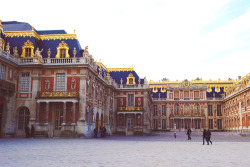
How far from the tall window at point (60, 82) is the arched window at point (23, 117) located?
4417mm

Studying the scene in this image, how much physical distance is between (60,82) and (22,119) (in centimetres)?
596

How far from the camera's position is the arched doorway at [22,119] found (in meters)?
31.0

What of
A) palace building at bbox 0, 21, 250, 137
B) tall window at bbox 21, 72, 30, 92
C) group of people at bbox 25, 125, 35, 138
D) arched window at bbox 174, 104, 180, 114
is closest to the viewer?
group of people at bbox 25, 125, 35, 138

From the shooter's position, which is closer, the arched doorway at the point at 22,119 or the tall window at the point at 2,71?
the tall window at the point at 2,71

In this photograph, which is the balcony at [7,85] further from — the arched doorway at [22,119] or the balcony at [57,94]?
the balcony at [57,94]

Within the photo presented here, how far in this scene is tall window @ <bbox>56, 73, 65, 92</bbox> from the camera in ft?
102

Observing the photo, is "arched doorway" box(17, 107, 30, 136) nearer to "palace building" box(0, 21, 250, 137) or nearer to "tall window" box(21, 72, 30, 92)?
"palace building" box(0, 21, 250, 137)

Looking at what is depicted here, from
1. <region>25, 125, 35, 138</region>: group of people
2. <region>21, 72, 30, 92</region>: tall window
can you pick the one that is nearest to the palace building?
<region>21, 72, 30, 92</region>: tall window

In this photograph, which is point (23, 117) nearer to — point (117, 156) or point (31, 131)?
point (31, 131)

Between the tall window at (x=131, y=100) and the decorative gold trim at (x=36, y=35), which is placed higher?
the decorative gold trim at (x=36, y=35)

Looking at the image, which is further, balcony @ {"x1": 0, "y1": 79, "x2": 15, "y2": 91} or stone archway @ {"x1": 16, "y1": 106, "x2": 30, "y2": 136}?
stone archway @ {"x1": 16, "y1": 106, "x2": 30, "y2": 136}

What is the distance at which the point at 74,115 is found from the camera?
29719 mm

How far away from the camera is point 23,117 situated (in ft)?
103

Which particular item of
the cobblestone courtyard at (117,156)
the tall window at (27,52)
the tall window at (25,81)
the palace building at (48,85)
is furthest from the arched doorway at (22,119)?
the cobblestone courtyard at (117,156)
